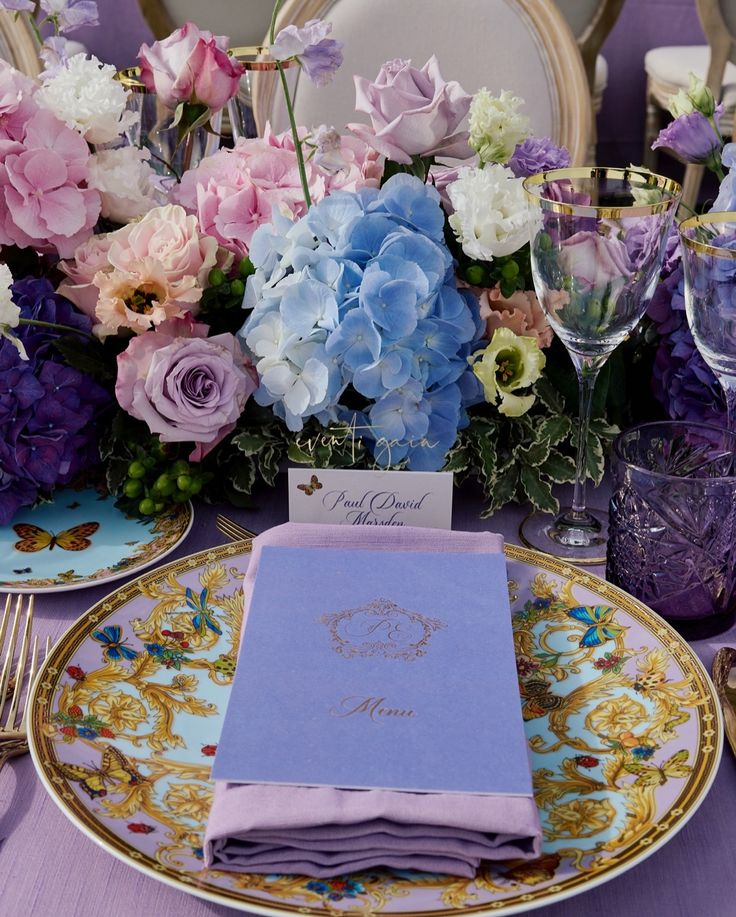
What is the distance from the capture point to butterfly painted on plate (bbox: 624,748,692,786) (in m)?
0.63

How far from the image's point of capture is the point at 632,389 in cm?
110

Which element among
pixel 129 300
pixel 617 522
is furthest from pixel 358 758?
pixel 129 300

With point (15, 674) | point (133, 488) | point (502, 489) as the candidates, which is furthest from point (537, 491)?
point (15, 674)

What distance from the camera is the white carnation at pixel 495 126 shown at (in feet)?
3.01

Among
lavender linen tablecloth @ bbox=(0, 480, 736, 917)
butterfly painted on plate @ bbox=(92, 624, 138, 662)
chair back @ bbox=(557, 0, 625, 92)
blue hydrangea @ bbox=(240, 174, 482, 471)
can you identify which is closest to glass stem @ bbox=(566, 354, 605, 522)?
blue hydrangea @ bbox=(240, 174, 482, 471)

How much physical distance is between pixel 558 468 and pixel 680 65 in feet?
7.97

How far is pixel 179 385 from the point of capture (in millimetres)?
903

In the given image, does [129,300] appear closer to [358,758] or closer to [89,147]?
[89,147]

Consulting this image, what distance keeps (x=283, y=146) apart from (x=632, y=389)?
44 centimetres

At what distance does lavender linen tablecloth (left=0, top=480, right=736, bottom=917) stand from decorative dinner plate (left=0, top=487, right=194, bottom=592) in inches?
8.3

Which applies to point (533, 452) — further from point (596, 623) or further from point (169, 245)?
point (169, 245)

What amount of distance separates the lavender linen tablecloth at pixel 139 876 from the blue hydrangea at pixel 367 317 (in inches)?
14.9

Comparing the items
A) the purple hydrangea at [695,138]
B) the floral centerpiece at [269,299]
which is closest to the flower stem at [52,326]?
the floral centerpiece at [269,299]

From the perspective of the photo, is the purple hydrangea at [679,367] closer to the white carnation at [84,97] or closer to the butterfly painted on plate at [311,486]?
the butterfly painted on plate at [311,486]
